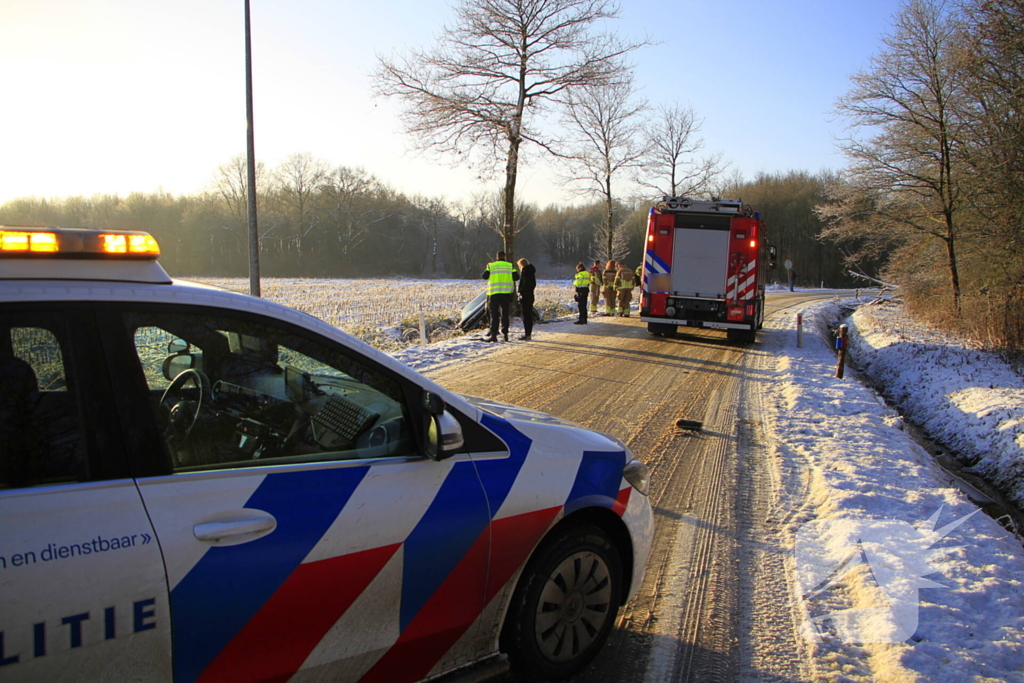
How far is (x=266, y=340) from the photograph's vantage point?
233 centimetres

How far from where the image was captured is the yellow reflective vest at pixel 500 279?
13609 millimetres

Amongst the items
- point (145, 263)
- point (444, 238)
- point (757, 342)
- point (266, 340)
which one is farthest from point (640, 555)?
point (444, 238)

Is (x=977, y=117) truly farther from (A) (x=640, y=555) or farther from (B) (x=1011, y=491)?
(A) (x=640, y=555)

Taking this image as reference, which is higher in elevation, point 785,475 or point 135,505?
point 135,505

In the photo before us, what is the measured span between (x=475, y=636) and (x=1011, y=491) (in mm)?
7239

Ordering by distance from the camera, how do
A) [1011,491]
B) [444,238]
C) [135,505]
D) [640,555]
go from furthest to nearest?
1. [444,238]
2. [1011,491]
3. [640,555]
4. [135,505]

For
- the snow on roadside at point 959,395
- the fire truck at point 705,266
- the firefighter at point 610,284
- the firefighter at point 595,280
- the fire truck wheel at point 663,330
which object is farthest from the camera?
the firefighter at point 595,280

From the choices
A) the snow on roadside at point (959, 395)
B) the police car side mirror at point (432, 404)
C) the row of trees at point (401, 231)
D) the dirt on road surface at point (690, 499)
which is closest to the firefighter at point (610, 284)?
the snow on roadside at point (959, 395)

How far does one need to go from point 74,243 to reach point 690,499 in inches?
185

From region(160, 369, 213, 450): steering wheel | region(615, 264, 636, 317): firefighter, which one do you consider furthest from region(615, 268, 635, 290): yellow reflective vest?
region(160, 369, 213, 450): steering wheel

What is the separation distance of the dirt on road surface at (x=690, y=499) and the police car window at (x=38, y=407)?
2.33 metres

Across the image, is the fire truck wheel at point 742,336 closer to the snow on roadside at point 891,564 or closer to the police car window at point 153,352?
the snow on roadside at point 891,564

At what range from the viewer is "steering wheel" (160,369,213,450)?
203cm

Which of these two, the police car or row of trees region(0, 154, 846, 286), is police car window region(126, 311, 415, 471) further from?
row of trees region(0, 154, 846, 286)
